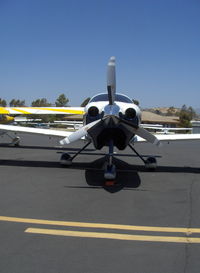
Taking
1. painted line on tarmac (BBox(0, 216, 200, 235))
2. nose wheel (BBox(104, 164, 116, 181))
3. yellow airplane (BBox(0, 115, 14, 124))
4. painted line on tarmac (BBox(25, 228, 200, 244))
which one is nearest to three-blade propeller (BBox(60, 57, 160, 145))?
nose wheel (BBox(104, 164, 116, 181))

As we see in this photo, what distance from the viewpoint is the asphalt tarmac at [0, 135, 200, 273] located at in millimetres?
3111

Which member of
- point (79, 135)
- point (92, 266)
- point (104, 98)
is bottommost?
point (92, 266)

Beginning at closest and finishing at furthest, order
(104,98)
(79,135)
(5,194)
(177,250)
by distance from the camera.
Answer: (177,250) < (5,194) < (79,135) < (104,98)

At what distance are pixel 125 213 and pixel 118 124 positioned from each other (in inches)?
105

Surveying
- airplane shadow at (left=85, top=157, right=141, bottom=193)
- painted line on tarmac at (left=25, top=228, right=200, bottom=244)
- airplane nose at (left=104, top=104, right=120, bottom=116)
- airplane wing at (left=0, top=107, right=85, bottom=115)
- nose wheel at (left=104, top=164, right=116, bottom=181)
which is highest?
airplane wing at (left=0, top=107, right=85, bottom=115)

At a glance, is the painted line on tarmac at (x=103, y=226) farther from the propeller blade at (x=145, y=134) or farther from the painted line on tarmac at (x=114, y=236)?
the propeller blade at (x=145, y=134)

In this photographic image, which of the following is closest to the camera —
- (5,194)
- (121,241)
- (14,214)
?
(121,241)

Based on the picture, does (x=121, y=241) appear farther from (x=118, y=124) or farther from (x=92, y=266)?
(x=118, y=124)

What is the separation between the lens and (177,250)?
11.2 ft

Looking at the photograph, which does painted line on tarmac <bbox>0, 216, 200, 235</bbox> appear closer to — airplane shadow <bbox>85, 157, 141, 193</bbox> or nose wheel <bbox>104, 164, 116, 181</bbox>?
airplane shadow <bbox>85, 157, 141, 193</bbox>

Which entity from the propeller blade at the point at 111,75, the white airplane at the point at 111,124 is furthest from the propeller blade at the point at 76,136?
the propeller blade at the point at 111,75

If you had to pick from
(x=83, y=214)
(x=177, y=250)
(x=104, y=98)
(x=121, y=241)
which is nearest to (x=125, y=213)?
(x=83, y=214)

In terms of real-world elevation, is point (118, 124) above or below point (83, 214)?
above

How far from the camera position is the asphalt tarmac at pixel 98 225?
3111 millimetres
